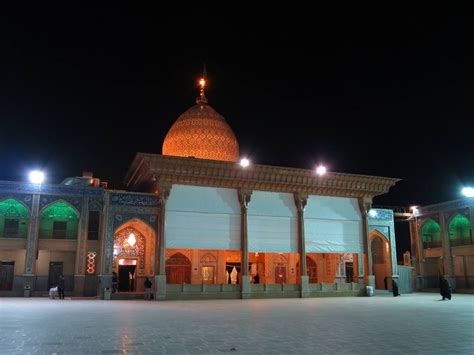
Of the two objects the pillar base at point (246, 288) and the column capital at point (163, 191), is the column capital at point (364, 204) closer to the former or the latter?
the pillar base at point (246, 288)

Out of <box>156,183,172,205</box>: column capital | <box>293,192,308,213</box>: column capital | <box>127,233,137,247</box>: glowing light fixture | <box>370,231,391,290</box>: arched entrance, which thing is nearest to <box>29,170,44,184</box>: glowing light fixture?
<box>127,233,137,247</box>: glowing light fixture

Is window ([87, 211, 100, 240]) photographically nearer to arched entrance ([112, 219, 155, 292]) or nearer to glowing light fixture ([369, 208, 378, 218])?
arched entrance ([112, 219, 155, 292])

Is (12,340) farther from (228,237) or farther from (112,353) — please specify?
(228,237)

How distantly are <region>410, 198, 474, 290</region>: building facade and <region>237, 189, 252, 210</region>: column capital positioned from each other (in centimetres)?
1686

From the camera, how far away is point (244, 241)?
24969 millimetres

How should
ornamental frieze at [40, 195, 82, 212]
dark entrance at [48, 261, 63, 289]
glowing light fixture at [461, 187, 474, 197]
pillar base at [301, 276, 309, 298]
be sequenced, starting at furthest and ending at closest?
glowing light fixture at [461, 187, 474, 197]
dark entrance at [48, 261, 63, 289]
ornamental frieze at [40, 195, 82, 212]
pillar base at [301, 276, 309, 298]

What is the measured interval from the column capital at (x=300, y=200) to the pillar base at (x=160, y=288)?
344 inches

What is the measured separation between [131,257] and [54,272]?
4476mm

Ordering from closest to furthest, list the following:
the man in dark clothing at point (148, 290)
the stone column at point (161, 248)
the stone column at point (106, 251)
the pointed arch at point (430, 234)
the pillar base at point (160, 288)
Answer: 1. the pillar base at point (160, 288)
2. the stone column at point (161, 248)
3. the man in dark clothing at point (148, 290)
4. the stone column at point (106, 251)
5. the pointed arch at point (430, 234)

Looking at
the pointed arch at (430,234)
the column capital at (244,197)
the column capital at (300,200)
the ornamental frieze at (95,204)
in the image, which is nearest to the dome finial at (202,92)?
the column capital at (244,197)

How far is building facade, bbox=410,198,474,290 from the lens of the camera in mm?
33562

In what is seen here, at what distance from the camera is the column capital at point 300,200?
2666cm

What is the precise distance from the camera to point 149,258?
26828 millimetres

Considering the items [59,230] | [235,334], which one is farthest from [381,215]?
[235,334]
